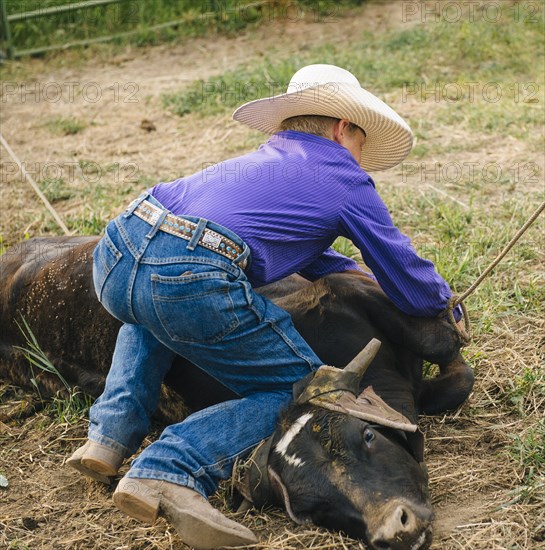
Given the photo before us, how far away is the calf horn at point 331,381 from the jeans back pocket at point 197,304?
0.99 feet

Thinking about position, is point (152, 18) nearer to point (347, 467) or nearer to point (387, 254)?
point (387, 254)

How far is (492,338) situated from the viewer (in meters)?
4.17

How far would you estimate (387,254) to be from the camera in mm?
3230

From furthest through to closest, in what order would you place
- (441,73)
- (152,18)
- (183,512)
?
(152,18), (441,73), (183,512)

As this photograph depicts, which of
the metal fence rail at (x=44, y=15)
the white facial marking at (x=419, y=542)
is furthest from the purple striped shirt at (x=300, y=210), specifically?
the metal fence rail at (x=44, y=15)

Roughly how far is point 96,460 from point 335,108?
1488mm

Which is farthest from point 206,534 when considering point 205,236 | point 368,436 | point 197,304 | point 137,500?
point 205,236

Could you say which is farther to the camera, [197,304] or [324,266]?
[324,266]

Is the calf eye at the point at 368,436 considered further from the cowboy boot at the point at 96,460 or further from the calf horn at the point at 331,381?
the cowboy boot at the point at 96,460

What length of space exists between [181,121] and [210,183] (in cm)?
450

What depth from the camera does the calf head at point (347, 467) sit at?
2752 millimetres

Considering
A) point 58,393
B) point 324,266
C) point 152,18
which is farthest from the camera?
point 152,18

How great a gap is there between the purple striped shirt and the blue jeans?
0.10 meters

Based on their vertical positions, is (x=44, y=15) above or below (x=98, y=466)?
below
